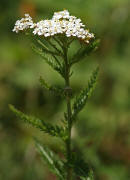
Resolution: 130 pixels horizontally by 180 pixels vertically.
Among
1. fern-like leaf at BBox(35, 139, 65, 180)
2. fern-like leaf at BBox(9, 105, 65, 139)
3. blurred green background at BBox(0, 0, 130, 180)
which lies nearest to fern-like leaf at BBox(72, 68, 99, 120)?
fern-like leaf at BBox(9, 105, 65, 139)

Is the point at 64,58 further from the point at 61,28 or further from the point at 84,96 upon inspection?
the point at 84,96

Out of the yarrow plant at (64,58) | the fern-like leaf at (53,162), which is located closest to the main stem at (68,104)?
the yarrow plant at (64,58)

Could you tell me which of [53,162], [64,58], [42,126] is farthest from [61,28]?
[53,162]

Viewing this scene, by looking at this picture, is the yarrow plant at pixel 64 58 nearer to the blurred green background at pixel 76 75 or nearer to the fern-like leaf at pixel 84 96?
the fern-like leaf at pixel 84 96

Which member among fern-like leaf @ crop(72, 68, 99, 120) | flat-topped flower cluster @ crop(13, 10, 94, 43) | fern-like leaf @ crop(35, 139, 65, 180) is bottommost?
fern-like leaf @ crop(35, 139, 65, 180)

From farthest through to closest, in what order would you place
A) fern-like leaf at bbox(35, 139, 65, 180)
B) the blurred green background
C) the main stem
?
the blurred green background → fern-like leaf at bbox(35, 139, 65, 180) → the main stem

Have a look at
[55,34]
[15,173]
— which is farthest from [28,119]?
[15,173]

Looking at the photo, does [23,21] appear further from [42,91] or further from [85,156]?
[42,91]

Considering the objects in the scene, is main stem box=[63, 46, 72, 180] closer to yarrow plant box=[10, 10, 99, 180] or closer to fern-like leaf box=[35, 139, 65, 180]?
yarrow plant box=[10, 10, 99, 180]
